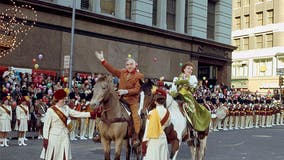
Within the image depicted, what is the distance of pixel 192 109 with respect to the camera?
39.8ft

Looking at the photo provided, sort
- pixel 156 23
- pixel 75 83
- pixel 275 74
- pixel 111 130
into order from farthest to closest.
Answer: pixel 275 74 < pixel 156 23 < pixel 75 83 < pixel 111 130

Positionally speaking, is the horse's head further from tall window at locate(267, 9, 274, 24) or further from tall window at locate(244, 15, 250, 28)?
tall window at locate(244, 15, 250, 28)

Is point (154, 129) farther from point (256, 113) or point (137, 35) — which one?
point (256, 113)

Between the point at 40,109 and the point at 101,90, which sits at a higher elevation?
the point at 101,90

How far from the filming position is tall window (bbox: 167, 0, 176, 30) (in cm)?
3753

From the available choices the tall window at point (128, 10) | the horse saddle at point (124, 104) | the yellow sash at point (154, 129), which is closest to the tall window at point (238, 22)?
the tall window at point (128, 10)

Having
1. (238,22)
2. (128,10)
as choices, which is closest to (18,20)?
(128,10)

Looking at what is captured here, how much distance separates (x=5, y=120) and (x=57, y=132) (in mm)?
10057

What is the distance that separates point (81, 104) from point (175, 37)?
639 inches

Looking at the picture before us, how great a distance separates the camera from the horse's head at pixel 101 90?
1020cm

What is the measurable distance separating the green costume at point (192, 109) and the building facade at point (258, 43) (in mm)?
51818

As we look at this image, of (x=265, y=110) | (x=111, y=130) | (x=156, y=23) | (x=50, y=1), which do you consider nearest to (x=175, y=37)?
(x=156, y=23)

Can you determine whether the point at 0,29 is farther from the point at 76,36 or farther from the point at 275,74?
the point at 275,74

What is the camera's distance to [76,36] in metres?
28.9
